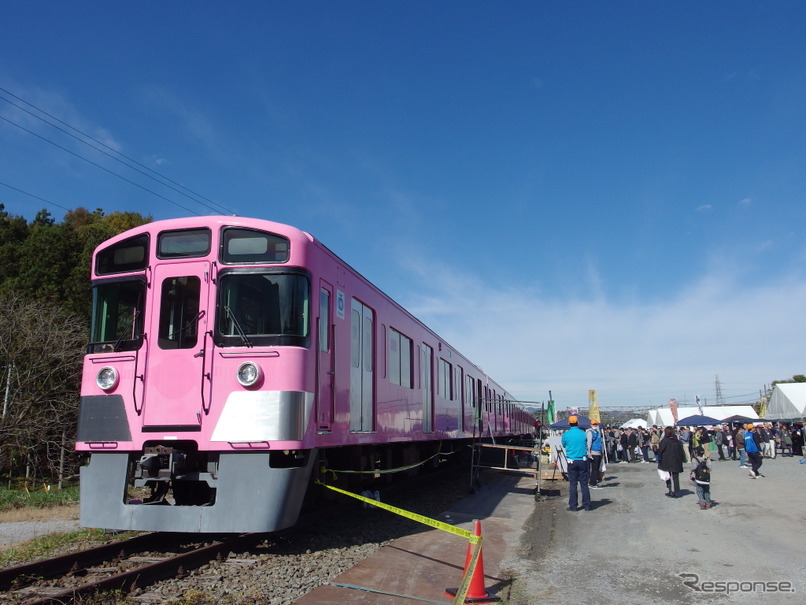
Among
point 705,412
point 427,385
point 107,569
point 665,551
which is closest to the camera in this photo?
point 107,569

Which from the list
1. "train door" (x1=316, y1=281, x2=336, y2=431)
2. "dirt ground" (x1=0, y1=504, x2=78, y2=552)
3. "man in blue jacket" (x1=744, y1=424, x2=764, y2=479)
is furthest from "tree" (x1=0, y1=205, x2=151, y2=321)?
"man in blue jacket" (x1=744, y1=424, x2=764, y2=479)

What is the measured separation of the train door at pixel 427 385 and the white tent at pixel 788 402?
3052cm

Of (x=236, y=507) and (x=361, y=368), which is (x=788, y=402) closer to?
(x=361, y=368)

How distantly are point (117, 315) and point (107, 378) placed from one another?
770mm

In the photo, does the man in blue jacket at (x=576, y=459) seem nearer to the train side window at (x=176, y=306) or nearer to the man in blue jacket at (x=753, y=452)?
the train side window at (x=176, y=306)

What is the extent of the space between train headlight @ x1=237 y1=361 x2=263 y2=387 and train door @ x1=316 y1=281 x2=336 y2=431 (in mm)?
744

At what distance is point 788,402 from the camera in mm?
36000

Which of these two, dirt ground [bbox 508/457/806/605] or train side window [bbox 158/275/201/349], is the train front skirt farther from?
dirt ground [bbox 508/457/806/605]

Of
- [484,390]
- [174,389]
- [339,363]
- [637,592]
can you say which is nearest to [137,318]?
[174,389]

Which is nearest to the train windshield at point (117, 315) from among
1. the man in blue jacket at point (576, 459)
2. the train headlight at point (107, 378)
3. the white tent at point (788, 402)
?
the train headlight at point (107, 378)

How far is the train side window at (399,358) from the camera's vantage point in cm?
990

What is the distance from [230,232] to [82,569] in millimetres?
3506

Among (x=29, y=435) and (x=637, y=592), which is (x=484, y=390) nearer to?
(x=29, y=435)

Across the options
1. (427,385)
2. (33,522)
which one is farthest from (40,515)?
(427,385)
